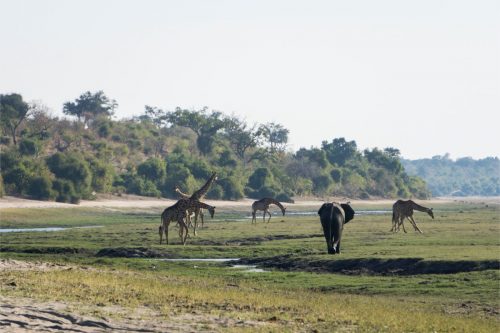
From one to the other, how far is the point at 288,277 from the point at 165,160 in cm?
8545

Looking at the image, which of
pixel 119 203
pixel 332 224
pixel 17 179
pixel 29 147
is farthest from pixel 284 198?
pixel 332 224

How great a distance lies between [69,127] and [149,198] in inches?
920

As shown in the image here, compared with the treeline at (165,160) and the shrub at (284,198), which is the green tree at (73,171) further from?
the shrub at (284,198)

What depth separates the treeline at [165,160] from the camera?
85000 millimetres

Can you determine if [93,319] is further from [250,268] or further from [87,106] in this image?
[87,106]

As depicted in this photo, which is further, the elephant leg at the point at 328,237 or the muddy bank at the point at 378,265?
the elephant leg at the point at 328,237

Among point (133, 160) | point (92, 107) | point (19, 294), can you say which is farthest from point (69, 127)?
point (19, 294)

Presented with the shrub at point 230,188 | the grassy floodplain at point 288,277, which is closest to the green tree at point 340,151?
the shrub at point 230,188

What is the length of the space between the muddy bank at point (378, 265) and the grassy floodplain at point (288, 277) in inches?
1.7

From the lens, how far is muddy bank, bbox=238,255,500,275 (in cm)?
3195

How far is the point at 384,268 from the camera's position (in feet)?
110

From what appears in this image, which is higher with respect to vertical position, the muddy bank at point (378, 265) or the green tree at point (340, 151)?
the green tree at point (340, 151)

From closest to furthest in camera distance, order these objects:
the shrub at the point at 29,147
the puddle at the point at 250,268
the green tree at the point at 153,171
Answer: the puddle at the point at 250,268 → the shrub at the point at 29,147 → the green tree at the point at 153,171

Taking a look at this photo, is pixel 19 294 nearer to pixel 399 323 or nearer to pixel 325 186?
pixel 399 323
